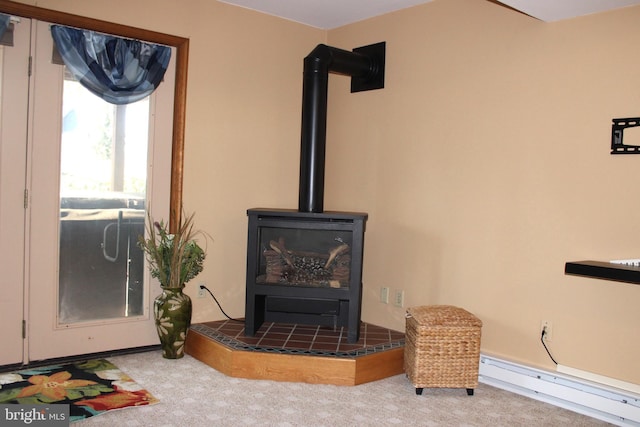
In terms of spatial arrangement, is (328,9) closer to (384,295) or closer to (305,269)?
(305,269)

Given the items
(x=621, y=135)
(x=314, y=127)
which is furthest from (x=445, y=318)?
(x=314, y=127)

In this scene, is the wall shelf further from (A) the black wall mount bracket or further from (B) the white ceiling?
(B) the white ceiling

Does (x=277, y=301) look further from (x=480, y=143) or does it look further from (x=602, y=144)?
(x=602, y=144)

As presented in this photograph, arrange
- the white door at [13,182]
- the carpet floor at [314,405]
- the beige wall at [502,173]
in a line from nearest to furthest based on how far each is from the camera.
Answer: the carpet floor at [314,405], the beige wall at [502,173], the white door at [13,182]

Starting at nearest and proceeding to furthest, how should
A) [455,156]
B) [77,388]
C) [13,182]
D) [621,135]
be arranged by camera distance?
[621,135], [77,388], [13,182], [455,156]

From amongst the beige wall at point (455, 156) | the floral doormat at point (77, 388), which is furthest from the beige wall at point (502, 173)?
the floral doormat at point (77, 388)

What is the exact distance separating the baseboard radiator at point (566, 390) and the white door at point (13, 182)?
9.17 ft

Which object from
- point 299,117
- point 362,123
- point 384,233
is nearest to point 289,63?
point 299,117

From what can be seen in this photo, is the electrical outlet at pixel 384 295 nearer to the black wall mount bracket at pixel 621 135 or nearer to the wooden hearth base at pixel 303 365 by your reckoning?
the wooden hearth base at pixel 303 365

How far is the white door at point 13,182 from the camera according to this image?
3.30 meters

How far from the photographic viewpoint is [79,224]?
11.8ft

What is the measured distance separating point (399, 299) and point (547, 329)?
109cm

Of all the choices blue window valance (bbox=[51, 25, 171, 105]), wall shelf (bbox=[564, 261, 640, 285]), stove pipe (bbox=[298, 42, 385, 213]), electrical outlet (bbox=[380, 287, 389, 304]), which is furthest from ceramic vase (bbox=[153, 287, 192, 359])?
wall shelf (bbox=[564, 261, 640, 285])

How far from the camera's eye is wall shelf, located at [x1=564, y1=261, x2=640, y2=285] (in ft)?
8.32
